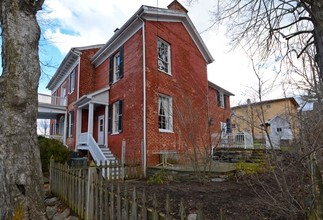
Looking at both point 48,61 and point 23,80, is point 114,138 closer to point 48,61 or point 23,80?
point 48,61

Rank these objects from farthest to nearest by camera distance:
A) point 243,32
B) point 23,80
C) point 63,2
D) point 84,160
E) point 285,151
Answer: point 84,160
point 63,2
point 243,32
point 285,151
point 23,80

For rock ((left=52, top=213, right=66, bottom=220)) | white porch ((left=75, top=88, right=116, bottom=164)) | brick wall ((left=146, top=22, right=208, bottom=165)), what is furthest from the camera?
white porch ((left=75, top=88, right=116, bottom=164))

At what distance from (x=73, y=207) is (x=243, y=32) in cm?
669

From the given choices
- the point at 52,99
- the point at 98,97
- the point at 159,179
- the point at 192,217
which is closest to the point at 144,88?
the point at 98,97

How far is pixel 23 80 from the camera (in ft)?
13.4

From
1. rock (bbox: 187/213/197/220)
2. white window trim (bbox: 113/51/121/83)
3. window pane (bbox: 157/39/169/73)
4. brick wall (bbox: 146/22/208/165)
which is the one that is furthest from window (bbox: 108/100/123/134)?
rock (bbox: 187/213/197/220)

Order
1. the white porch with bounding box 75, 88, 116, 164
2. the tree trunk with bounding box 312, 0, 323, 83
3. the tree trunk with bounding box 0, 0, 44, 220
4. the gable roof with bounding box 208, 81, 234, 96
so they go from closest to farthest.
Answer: the tree trunk with bounding box 0, 0, 44, 220 → the tree trunk with bounding box 312, 0, 323, 83 → the white porch with bounding box 75, 88, 116, 164 → the gable roof with bounding box 208, 81, 234, 96

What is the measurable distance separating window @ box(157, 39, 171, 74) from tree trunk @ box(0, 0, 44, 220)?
8.29m

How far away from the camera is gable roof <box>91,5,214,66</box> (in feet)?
37.1

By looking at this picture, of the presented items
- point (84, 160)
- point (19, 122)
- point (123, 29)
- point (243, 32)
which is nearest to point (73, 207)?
point (19, 122)

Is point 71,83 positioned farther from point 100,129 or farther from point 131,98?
point 131,98

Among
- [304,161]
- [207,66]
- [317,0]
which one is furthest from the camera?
[207,66]

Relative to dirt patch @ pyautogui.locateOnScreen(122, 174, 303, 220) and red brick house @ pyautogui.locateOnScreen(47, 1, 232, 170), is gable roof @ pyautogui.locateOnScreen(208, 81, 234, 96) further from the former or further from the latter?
dirt patch @ pyautogui.locateOnScreen(122, 174, 303, 220)

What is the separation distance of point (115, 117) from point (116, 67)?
10.1ft
